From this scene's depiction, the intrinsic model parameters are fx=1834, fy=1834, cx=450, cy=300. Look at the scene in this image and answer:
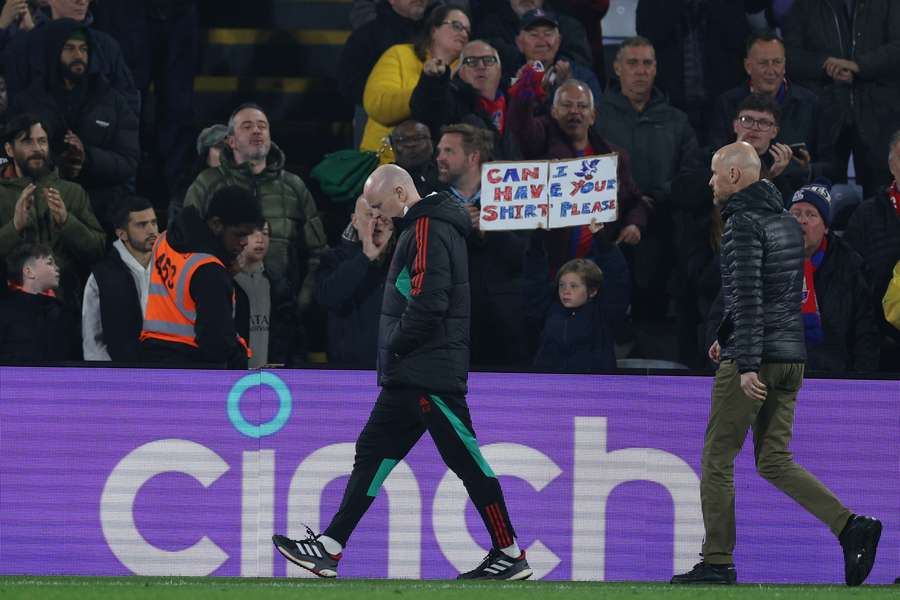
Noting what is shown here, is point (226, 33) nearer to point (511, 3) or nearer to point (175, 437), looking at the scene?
point (511, 3)

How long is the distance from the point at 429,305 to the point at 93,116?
4313 millimetres

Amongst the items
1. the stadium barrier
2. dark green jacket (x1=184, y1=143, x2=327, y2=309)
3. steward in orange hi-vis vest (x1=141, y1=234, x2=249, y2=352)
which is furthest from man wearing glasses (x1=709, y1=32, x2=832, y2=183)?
steward in orange hi-vis vest (x1=141, y1=234, x2=249, y2=352)

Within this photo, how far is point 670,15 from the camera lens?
1301 cm

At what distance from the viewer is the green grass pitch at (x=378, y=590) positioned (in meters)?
7.97

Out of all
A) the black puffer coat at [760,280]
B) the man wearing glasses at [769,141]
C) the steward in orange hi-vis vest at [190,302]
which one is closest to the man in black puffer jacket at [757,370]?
the black puffer coat at [760,280]

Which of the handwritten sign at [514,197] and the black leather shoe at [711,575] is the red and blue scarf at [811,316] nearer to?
the handwritten sign at [514,197]

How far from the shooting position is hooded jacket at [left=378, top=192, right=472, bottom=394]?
8453mm

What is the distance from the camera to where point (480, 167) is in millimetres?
10211

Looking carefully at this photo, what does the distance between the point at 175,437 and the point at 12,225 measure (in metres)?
2.38

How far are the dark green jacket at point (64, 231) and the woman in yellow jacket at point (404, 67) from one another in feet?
6.11

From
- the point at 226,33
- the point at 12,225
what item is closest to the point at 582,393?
the point at 12,225

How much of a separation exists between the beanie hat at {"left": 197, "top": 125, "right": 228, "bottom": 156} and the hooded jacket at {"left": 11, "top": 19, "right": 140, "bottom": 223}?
0.53 meters

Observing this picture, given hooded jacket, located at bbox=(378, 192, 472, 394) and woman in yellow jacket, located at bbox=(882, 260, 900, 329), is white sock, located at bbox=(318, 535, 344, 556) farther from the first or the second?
woman in yellow jacket, located at bbox=(882, 260, 900, 329)

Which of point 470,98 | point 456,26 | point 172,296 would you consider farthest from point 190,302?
point 456,26
